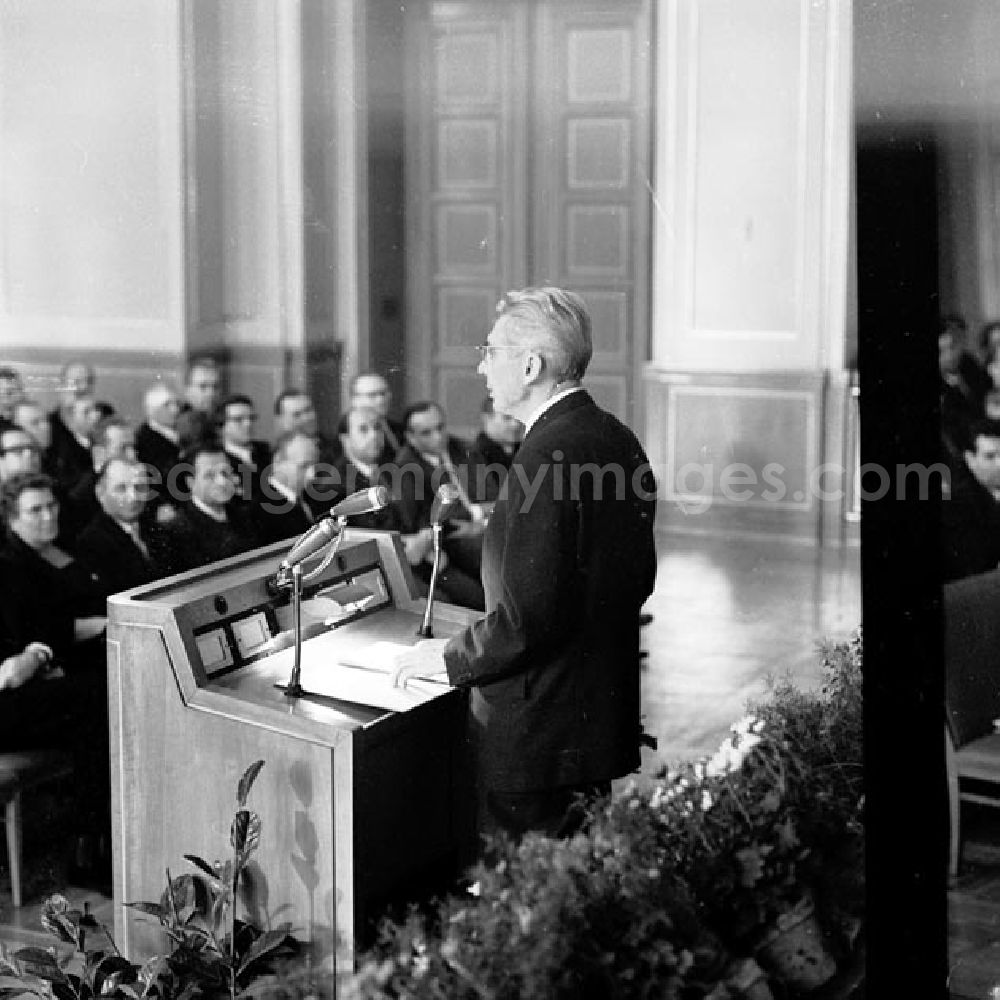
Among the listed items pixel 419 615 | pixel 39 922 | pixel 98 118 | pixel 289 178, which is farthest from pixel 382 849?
pixel 98 118

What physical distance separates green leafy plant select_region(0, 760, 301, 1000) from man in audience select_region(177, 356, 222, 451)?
1.01 metres

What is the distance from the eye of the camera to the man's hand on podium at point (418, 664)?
3416 mm

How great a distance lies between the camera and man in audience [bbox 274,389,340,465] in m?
3.90

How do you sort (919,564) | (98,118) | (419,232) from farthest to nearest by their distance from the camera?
(98,118)
(419,232)
(919,564)

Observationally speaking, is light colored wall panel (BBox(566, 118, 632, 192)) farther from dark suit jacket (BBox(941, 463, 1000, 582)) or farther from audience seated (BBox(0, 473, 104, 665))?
audience seated (BBox(0, 473, 104, 665))

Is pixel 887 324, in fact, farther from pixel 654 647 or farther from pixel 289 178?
pixel 289 178

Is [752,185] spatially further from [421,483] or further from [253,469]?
[253,469]

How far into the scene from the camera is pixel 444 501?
3.79 metres

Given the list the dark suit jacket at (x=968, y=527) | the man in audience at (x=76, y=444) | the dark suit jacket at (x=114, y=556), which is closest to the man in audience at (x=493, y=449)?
the dark suit jacket at (x=114, y=556)

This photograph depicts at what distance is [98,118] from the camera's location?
4082 millimetres

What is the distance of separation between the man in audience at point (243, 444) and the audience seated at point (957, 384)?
1.40 meters

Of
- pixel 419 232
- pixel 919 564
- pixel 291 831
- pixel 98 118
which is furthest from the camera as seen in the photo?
pixel 98 118

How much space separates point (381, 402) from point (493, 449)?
296 millimetres

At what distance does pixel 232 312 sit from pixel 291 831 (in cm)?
118
